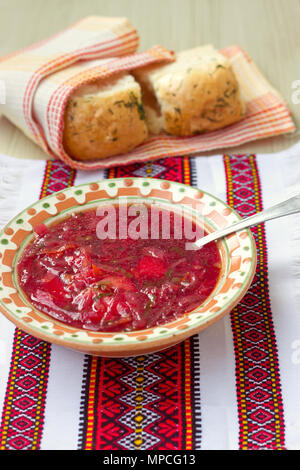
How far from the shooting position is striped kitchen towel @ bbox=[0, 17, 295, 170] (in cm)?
275

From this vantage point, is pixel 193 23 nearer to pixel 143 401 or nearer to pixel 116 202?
pixel 116 202

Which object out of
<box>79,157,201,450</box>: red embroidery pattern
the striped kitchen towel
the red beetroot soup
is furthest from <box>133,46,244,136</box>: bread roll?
<box>79,157,201,450</box>: red embroidery pattern

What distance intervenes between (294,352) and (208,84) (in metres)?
1.45

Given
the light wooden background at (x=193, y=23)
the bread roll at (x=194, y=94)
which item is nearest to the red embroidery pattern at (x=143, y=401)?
the bread roll at (x=194, y=94)

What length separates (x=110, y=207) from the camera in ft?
7.18

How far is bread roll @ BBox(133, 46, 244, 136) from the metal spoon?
105 centimetres

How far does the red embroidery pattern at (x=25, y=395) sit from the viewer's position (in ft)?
5.42

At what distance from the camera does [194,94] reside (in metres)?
2.86

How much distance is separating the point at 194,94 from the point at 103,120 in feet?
1.49

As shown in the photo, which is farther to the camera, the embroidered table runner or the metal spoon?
the metal spoon

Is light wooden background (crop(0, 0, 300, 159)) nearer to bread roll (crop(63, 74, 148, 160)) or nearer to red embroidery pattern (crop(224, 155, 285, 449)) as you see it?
bread roll (crop(63, 74, 148, 160))

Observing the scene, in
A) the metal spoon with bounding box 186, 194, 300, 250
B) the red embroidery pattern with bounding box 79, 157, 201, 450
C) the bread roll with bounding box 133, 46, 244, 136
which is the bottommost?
the red embroidery pattern with bounding box 79, 157, 201, 450

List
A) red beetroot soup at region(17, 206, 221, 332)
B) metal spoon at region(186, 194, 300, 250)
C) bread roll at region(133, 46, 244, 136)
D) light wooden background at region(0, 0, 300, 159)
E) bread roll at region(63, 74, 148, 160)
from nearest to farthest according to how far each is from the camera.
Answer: red beetroot soup at region(17, 206, 221, 332) < metal spoon at region(186, 194, 300, 250) < bread roll at region(63, 74, 148, 160) < bread roll at region(133, 46, 244, 136) < light wooden background at region(0, 0, 300, 159)

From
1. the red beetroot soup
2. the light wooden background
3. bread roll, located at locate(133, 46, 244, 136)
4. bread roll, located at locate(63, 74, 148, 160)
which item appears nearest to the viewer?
the red beetroot soup
